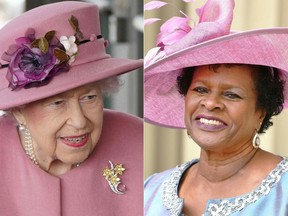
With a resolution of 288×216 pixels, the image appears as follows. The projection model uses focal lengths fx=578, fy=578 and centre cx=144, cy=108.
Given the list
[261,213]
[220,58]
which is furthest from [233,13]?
[261,213]

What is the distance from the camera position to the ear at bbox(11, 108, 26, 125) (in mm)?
1532

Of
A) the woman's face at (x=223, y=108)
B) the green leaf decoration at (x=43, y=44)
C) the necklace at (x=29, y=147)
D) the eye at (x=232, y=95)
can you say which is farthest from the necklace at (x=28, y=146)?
the eye at (x=232, y=95)

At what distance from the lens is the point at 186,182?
1455 millimetres

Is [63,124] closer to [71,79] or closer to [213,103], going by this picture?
[71,79]

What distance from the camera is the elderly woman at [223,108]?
1327mm

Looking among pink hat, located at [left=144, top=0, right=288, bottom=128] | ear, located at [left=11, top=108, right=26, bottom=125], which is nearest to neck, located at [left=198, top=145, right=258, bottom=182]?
pink hat, located at [left=144, top=0, right=288, bottom=128]

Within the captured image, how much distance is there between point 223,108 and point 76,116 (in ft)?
1.30

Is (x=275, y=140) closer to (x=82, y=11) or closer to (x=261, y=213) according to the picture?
(x=261, y=213)

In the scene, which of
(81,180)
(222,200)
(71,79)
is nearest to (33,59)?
(71,79)

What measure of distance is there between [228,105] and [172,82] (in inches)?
6.7

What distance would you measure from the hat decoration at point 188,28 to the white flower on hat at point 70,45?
0.19m

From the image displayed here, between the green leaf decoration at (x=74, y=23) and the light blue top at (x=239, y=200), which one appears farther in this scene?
the green leaf decoration at (x=74, y=23)

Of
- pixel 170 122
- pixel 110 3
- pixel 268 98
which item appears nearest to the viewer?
pixel 268 98

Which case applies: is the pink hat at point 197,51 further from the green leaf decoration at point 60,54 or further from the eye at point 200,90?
the green leaf decoration at point 60,54
